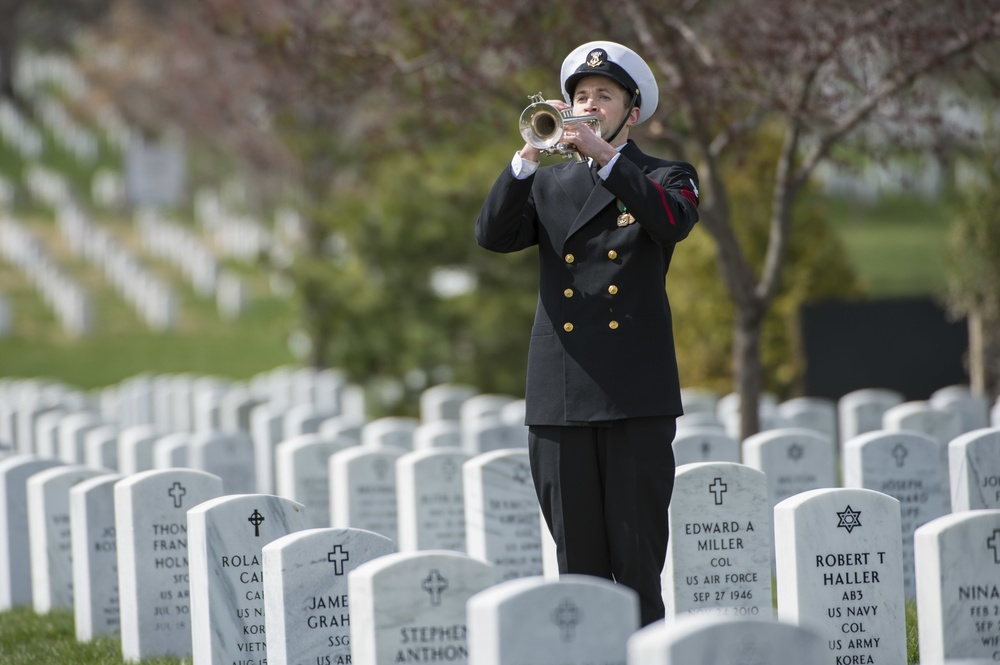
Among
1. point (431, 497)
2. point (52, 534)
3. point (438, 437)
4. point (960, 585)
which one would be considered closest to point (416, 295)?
point (438, 437)

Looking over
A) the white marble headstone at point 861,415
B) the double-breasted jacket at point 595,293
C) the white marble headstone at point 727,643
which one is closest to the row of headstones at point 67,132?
the white marble headstone at point 861,415

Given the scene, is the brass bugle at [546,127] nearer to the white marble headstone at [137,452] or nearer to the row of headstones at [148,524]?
the row of headstones at [148,524]

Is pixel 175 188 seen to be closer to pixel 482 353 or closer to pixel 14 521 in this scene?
pixel 482 353

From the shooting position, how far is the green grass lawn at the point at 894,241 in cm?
2359

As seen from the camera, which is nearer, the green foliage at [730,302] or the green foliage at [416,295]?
the green foliage at [730,302]

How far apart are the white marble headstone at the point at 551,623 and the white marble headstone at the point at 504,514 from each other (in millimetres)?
3211

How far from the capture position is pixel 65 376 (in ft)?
75.3

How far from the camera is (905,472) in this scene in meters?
7.30

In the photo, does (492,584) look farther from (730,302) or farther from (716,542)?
(730,302)

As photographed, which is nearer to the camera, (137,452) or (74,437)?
(137,452)

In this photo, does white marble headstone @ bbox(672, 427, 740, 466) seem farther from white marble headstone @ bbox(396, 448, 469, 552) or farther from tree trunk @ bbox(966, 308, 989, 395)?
tree trunk @ bbox(966, 308, 989, 395)

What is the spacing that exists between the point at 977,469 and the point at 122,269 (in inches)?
→ 1050

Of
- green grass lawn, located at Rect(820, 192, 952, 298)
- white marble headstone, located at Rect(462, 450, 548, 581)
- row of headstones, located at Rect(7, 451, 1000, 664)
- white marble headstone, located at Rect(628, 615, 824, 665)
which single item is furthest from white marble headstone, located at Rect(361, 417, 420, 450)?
green grass lawn, located at Rect(820, 192, 952, 298)

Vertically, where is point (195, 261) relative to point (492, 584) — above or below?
above
